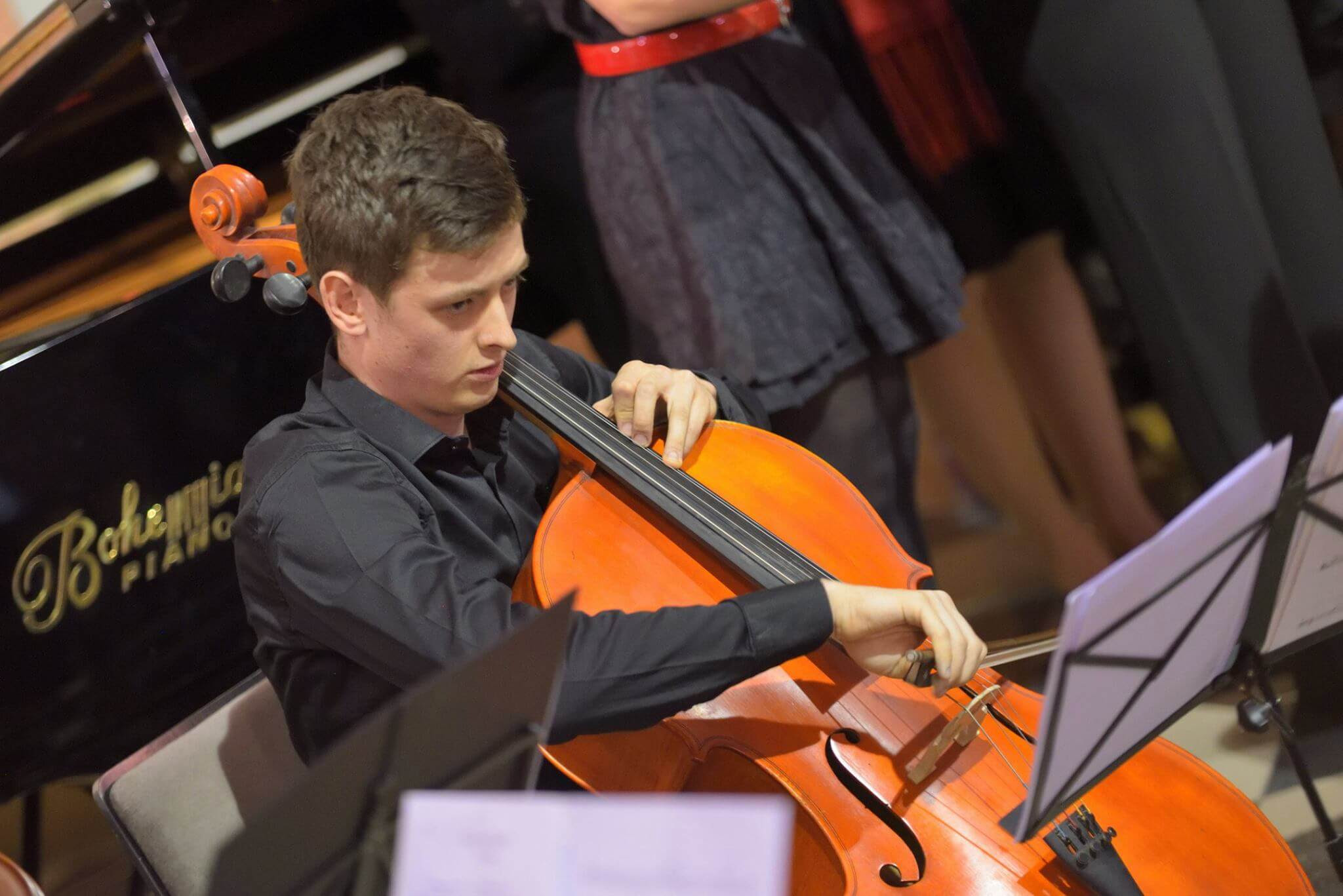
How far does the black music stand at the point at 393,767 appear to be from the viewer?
2.71ft

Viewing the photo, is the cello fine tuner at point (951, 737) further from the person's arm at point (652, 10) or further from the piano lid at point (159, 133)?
the piano lid at point (159, 133)

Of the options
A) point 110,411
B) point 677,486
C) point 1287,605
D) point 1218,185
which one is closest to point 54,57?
point 110,411

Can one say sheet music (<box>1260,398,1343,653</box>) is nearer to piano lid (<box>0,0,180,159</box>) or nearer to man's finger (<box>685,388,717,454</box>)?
man's finger (<box>685,388,717,454</box>)

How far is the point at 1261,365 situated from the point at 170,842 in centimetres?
189

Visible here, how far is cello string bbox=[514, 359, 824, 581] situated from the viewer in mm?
1434

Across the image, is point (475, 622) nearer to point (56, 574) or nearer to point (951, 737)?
point (951, 737)

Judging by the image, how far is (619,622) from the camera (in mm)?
1284

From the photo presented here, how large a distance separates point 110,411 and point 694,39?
3.56 feet

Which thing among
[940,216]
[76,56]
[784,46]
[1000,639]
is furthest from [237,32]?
[1000,639]

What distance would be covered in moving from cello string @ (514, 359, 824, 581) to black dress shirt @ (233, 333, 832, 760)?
13 cm

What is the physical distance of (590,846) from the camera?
0.77 meters

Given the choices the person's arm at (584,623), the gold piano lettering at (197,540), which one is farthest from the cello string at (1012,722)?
the gold piano lettering at (197,540)

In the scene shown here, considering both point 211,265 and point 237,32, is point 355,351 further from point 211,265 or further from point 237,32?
point 237,32

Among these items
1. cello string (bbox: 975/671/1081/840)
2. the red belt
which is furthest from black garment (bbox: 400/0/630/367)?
cello string (bbox: 975/671/1081/840)
